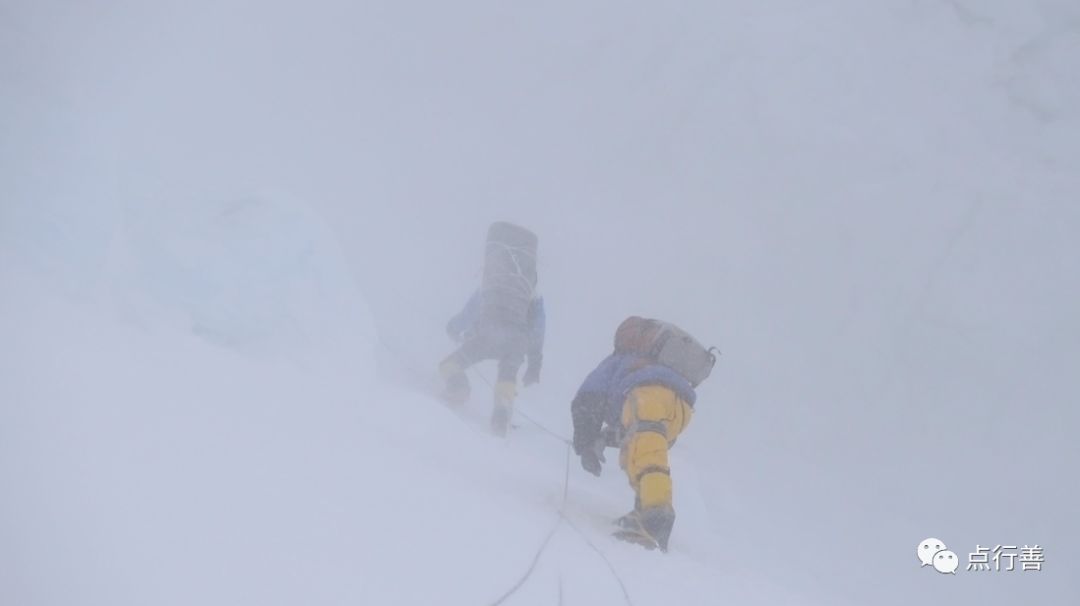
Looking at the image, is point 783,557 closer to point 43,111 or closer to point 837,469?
point 837,469

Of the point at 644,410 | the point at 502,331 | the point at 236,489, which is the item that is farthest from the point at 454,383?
the point at 236,489

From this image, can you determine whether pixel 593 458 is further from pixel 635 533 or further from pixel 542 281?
pixel 542 281

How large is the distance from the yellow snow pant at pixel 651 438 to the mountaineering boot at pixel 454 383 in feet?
5.57

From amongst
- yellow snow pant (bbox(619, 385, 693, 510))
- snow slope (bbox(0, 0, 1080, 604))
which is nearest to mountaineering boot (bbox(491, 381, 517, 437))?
snow slope (bbox(0, 0, 1080, 604))

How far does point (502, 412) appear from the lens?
4.05 metres

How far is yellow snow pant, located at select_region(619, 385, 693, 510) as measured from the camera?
8.00 feet

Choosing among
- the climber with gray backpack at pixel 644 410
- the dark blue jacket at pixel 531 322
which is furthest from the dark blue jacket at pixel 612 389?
the dark blue jacket at pixel 531 322

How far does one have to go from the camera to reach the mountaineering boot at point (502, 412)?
404 cm

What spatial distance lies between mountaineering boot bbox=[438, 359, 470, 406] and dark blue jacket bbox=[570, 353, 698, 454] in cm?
140

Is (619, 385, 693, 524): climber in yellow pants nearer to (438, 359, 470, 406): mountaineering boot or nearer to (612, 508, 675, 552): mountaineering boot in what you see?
(612, 508, 675, 552): mountaineering boot

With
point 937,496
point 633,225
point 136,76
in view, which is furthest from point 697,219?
point 136,76

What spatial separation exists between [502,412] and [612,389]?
124 cm

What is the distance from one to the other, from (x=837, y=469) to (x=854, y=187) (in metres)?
2.71

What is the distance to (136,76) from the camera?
26.5 feet
